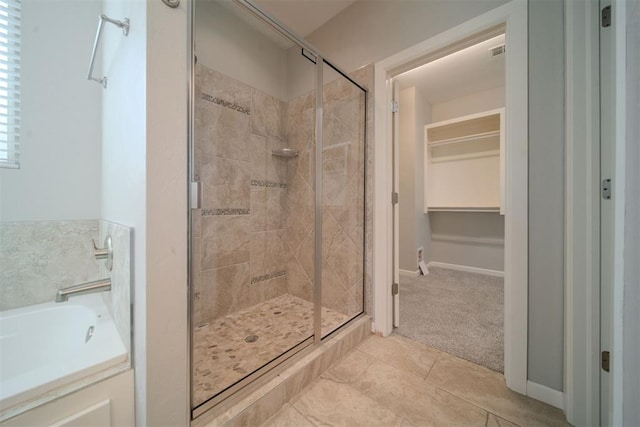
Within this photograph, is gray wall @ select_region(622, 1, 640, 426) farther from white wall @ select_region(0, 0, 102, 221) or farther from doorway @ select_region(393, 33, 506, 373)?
white wall @ select_region(0, 0, 102, 221)

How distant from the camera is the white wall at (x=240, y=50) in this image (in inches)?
65.4

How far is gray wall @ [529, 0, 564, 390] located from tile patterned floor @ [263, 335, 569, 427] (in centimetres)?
21

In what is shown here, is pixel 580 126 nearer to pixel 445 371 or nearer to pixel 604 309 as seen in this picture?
pixel 604 309

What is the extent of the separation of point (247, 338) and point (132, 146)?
1353mm

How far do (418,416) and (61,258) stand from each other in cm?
220

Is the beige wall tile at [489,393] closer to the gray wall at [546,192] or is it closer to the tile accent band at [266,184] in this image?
the gray wall at [546,192]

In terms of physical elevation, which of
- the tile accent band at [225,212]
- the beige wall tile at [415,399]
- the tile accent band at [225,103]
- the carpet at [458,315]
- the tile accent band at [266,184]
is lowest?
the beige wall tile at [415,399]

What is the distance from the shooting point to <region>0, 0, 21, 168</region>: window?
48.2 inches

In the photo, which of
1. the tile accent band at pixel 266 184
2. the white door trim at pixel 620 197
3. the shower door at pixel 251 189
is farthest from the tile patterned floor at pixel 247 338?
the white door trim at pixel 620 197

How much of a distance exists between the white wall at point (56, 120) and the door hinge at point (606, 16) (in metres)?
2.67

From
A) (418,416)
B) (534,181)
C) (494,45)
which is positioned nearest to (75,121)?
(418,416)

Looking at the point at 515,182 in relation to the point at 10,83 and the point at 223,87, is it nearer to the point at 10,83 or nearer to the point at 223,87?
the point at 223,87

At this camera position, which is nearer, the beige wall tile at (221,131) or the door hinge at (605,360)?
the door hinge at (605,360)

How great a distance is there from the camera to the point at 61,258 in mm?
1383
